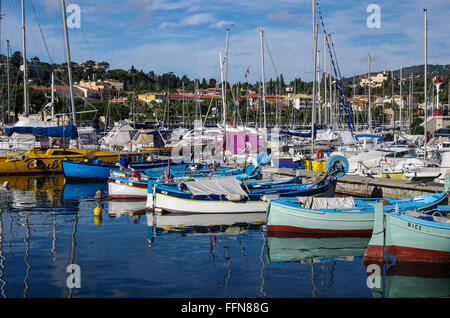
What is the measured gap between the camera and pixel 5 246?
17.4m

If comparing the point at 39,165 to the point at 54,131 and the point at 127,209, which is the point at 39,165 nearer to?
the point at 54,131

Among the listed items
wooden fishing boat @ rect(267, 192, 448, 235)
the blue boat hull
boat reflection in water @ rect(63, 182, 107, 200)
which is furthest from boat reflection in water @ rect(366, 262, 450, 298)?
the blue boat hull

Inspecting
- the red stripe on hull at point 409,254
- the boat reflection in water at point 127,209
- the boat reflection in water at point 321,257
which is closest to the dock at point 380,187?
the boat reflection in water at point 321,257

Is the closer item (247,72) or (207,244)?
(207,244)

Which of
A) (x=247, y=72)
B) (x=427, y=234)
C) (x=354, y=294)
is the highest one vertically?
(x=247, y=72)

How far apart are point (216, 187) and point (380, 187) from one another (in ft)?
32.0

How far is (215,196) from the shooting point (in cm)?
2248

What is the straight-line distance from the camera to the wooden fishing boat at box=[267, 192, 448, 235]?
18.1m

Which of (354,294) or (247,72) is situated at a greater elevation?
(247,72)

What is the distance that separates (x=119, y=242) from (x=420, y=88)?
596 feet

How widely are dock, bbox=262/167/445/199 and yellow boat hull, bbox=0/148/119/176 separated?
16982 millimetres
